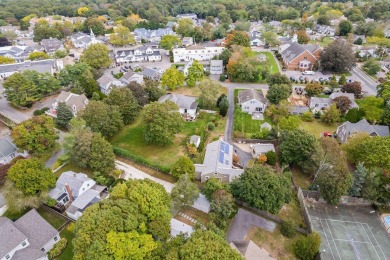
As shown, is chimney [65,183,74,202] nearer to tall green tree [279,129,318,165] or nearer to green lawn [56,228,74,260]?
green lawn [56,228,74,260]

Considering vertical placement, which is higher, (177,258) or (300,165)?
(177,258)

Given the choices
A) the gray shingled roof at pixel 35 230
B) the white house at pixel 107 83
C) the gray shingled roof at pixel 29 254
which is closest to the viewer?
the gray shingled roof at pixel 29 254

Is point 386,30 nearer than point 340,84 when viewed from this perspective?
No

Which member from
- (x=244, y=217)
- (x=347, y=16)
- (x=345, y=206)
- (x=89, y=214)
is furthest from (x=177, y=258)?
(x=347, y=16)

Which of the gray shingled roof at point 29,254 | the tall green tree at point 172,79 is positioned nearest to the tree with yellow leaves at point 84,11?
the tall green tree at point 172,79

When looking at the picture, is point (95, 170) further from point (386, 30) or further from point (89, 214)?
point (386, 30)

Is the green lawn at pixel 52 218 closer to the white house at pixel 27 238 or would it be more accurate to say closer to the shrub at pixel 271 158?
the white house at pixel 27 238

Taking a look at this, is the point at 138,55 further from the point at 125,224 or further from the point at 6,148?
the point at 125,224
